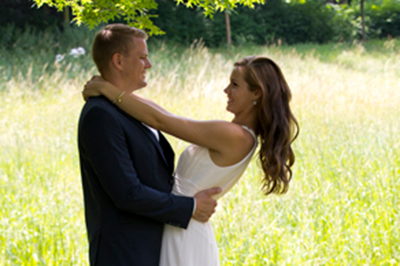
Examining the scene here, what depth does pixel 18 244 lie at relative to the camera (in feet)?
12.0

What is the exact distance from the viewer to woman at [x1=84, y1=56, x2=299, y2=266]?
6.98 ft

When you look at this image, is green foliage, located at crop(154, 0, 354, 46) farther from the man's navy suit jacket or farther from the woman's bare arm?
the man's navy suit jacket

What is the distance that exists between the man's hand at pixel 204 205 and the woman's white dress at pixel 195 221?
6 cm

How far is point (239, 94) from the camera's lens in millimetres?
2211

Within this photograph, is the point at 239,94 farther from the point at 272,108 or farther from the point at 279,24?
the point at 279,24

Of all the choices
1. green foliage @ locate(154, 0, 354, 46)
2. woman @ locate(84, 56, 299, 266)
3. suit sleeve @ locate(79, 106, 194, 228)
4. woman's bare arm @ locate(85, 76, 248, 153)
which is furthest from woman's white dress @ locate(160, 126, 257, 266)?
green foliage @ locate(154, 0, 354, 46)

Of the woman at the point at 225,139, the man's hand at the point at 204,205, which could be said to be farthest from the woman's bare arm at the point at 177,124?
the man's hand at the point at 204,205

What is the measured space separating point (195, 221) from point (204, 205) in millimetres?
106

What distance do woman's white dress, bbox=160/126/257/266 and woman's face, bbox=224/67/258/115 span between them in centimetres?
13

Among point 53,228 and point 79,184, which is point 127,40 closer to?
point 53,228

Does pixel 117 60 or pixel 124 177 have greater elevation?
pixel 117 60

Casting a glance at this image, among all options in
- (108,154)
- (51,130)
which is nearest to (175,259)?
(108,154)

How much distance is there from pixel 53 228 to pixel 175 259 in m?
2.21

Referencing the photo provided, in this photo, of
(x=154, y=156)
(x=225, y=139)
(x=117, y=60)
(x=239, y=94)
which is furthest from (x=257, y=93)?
(x=117, y=60)
